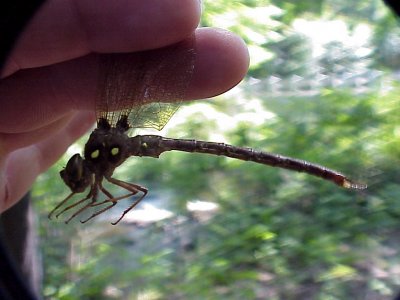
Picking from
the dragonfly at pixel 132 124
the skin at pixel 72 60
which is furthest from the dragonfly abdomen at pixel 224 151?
the skin at pixel 72 60

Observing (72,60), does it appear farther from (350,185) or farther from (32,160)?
(350,185)

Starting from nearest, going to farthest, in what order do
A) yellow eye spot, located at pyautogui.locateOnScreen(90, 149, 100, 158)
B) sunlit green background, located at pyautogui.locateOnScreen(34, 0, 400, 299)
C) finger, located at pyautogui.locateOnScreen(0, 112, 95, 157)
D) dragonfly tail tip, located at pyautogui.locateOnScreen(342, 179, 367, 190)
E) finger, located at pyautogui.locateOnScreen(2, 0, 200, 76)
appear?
finger, located at pyautogui.locateOnScreen(2, 0, 200, 76)
finger, located at pyautogui.locateOnScreen(0, 112, 95, 157)
yellow eye spot, located at pyautogui.locateOnScreen(90, 149, 100, 158)
dragonfly tail tip, located at pyautogui.locateOnScreen(342, 179, 367, 190)
sunlit green background, located at pyautogui.locateOnScreen(34, 0, 400, 299)

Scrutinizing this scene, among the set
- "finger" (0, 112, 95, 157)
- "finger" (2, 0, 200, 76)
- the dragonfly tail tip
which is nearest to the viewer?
"finger" (2, 0, 200, 76)

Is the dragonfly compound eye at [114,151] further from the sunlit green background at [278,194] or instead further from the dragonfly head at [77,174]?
the sunlit green background at [278,194]

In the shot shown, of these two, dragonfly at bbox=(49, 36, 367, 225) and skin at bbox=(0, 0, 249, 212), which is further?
dragonfly at bbox=(49, 36, 367, 225)

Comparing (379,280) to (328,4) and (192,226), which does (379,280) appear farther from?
(328,4)

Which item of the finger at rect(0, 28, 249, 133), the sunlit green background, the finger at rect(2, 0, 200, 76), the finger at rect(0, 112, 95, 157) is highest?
the finger at rect(2, 0, 200, 76)

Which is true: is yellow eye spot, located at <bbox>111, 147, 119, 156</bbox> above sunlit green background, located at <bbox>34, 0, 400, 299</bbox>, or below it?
above

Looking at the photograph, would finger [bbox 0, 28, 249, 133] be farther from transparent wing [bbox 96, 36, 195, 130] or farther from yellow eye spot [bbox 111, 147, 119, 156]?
yellow eye spot [bbox 111, 147, 119, 156]

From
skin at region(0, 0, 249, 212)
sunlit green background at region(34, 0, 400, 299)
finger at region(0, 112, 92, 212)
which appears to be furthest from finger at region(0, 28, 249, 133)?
sunlit green background at region(34, 0, 400, 299)
